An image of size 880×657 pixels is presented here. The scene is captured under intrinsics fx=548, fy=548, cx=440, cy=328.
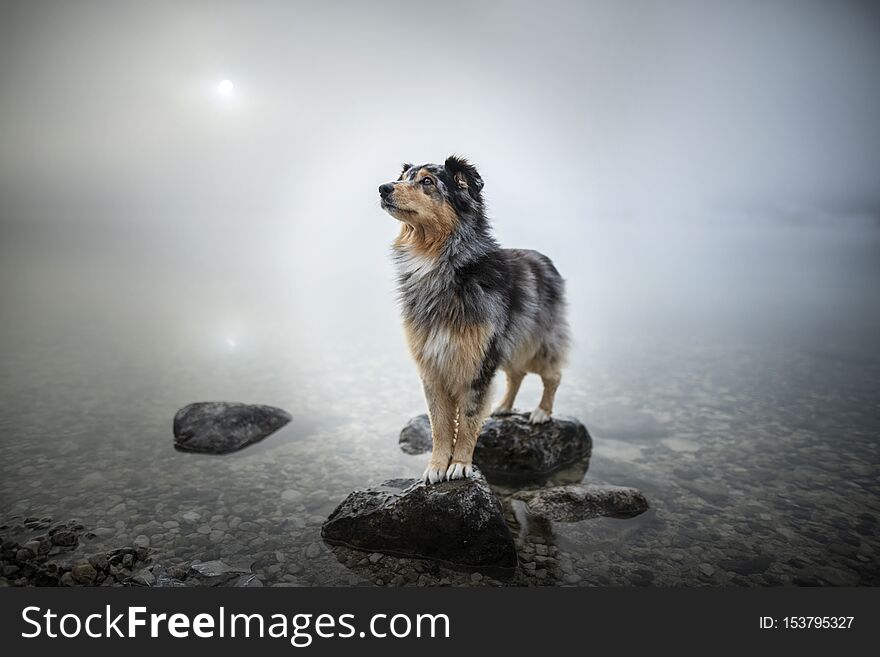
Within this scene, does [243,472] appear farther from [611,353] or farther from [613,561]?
[611,353]

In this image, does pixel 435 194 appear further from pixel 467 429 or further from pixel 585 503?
pixel 585 503

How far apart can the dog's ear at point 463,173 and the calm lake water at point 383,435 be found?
3.06m

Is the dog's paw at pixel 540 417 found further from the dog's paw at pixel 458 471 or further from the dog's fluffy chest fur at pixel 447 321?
the dog's fluffy chest fur at pixel 447 321

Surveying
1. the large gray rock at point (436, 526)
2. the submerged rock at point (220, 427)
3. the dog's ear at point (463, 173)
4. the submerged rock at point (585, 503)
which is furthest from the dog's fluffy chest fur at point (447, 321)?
the submerged rock at point (220, 427)

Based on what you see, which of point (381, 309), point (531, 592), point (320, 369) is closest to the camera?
point (531, 592)

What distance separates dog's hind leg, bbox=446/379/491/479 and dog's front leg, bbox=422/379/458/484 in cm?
7

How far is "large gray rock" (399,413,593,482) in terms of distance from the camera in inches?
Result: 243

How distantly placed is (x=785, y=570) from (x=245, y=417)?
5979 millimetres

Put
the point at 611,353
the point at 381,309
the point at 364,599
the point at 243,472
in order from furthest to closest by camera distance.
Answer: the point at 381,309
the point at 611,353
the point at 243,472
the point at 364,599

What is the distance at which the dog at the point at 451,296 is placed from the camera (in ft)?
14.4

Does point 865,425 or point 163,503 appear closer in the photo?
point 163,503

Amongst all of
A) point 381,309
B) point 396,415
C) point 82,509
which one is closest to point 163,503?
point 82,509

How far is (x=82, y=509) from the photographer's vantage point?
504 centimetres

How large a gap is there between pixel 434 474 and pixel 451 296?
5.00 feet
